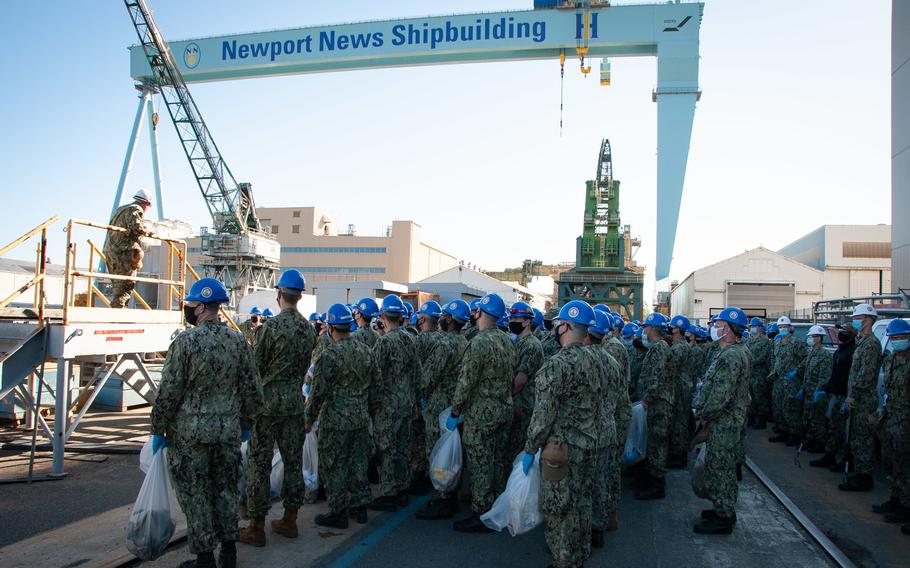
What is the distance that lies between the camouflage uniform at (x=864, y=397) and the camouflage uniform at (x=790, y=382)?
273 centimetres

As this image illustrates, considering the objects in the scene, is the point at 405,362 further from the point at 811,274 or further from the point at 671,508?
the point at 811,274

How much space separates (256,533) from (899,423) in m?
6.09

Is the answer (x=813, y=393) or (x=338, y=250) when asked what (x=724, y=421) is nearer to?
(x=813, y=393)

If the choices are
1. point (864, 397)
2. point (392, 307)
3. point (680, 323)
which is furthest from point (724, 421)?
point (680, 323)

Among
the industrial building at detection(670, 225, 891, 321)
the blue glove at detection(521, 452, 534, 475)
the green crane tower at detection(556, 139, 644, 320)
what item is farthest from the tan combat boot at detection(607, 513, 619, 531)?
the industrial building at detection(670, 225, 891, 321)

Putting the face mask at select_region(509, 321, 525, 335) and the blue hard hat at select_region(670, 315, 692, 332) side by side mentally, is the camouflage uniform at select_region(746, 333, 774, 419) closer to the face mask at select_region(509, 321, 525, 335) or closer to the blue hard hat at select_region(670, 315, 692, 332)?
the blue hard hat at select_region(670, 315, 692, 332)

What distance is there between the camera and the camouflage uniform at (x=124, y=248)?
7590 millimetres

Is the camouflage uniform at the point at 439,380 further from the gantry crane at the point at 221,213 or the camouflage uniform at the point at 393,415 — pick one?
the gantry crane at the point at 221,213

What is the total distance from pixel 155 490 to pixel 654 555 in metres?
3.78

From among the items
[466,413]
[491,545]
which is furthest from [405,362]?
[491,545]

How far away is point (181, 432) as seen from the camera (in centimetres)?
398

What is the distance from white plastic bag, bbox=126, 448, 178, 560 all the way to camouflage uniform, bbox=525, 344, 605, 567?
7.95 feet

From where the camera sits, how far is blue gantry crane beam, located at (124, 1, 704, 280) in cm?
2942

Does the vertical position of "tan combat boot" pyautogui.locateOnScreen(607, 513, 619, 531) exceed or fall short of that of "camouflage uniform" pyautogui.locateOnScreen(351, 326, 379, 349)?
it falls short
